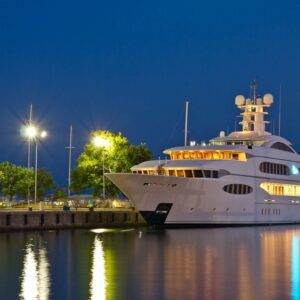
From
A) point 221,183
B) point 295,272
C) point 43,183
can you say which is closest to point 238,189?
point 221,183

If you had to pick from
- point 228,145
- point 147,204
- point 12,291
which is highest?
point 228,145

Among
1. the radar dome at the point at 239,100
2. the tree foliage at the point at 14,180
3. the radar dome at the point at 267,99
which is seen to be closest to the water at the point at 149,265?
the radar dome at the point at 239,100

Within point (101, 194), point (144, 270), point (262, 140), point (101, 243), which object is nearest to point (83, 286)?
point (144, 270)

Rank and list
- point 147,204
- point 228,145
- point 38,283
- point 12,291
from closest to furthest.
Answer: point 12,291, point 38,283, point 147,204, point 228,145

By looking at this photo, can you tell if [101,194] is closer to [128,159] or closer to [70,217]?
[128,159]

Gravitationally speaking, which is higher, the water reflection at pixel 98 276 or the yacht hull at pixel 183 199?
the yacht hull at pixel 183 199

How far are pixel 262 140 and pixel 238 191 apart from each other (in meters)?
6.33

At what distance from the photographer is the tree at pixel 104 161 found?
8669cm

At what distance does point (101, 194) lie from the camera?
87.5m

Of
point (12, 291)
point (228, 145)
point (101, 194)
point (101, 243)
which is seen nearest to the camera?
point (12, 291)

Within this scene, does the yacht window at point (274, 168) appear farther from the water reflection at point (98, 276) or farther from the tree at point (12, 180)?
the tree at point (12, 180)

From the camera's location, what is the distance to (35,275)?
38250 millimetres

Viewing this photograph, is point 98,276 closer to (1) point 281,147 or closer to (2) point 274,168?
(2) point 274,168

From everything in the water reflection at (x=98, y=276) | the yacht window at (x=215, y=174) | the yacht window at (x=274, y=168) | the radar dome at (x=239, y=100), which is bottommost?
the water reflection at (x=98, y=276)
